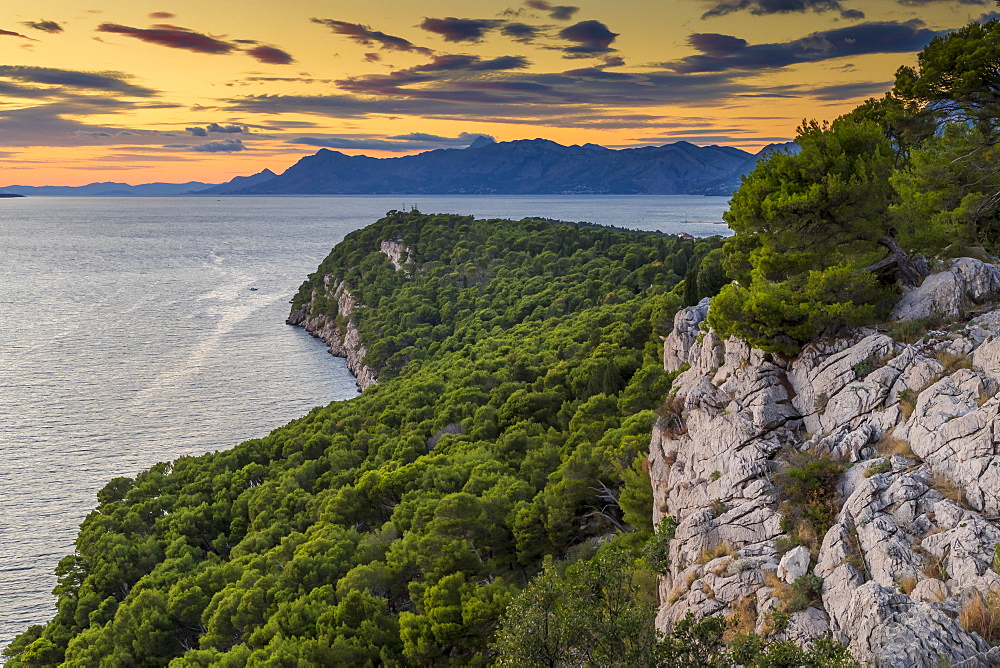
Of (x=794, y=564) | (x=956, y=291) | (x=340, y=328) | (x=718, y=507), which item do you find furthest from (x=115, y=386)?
(x=956, y=291)

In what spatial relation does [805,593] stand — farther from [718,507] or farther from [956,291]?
[956,291]

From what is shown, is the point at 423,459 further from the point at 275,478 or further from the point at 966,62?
the point at 966,62

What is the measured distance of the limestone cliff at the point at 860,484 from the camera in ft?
44.1

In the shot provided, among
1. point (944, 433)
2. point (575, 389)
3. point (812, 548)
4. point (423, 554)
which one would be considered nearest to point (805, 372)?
point (944, 433)

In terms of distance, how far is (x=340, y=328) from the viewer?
117938 mm

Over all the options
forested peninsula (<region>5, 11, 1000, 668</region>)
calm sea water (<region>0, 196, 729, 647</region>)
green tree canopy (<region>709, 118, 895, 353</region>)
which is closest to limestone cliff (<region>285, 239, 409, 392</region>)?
calm sea water (<region>0, 196, 729, 647</region>)

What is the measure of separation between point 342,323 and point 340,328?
1337mm

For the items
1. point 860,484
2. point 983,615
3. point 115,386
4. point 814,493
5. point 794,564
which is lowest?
point 115,386

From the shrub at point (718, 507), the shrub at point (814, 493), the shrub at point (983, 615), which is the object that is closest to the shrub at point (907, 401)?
the shrub at point (814, 493)

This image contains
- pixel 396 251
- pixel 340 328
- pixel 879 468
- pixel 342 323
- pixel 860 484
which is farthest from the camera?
pixel 396 251

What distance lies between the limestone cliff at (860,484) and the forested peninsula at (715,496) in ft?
0.21

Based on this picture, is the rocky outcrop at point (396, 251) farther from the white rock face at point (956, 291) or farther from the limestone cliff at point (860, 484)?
the white rock face at point (956, 291)

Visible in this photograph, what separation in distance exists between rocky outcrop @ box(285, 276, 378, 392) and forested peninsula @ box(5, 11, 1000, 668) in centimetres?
4751

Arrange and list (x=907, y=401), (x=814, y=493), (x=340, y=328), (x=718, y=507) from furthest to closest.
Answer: (x=340, y=328), (x=718, y=507), (x=907, y=401), (x=814, y=493)
